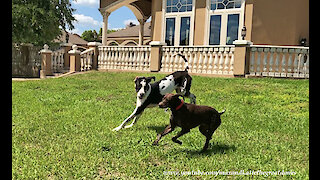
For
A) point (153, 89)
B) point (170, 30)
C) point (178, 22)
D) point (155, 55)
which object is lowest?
point (153, 89)

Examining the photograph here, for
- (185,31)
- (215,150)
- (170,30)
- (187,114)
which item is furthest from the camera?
(170,30)

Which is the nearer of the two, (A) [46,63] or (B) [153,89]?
(B) [153,89]

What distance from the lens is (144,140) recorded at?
429 cm

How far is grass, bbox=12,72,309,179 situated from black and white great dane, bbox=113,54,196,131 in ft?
1.45

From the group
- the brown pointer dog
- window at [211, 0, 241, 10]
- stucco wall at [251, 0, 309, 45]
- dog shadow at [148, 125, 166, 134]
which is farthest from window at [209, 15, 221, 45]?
the brown pointer dog

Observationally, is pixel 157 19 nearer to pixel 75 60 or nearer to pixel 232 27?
pixel 232 27

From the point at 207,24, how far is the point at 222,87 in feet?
22.9

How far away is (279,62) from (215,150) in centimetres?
868

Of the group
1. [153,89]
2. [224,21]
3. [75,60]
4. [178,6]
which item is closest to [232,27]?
[224,21]

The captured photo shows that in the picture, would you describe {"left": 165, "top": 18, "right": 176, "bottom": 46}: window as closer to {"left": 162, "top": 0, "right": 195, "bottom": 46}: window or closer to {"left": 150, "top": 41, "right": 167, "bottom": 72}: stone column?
{"left": 162, "top": 0, "right": 195, "bottom": 46}: window

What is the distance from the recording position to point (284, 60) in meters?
11.0

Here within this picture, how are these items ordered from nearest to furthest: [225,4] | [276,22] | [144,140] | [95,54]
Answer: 1. [144,140]
2. [276,22]
3. [225,4]
4. [95,54]

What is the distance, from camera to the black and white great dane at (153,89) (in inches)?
174
